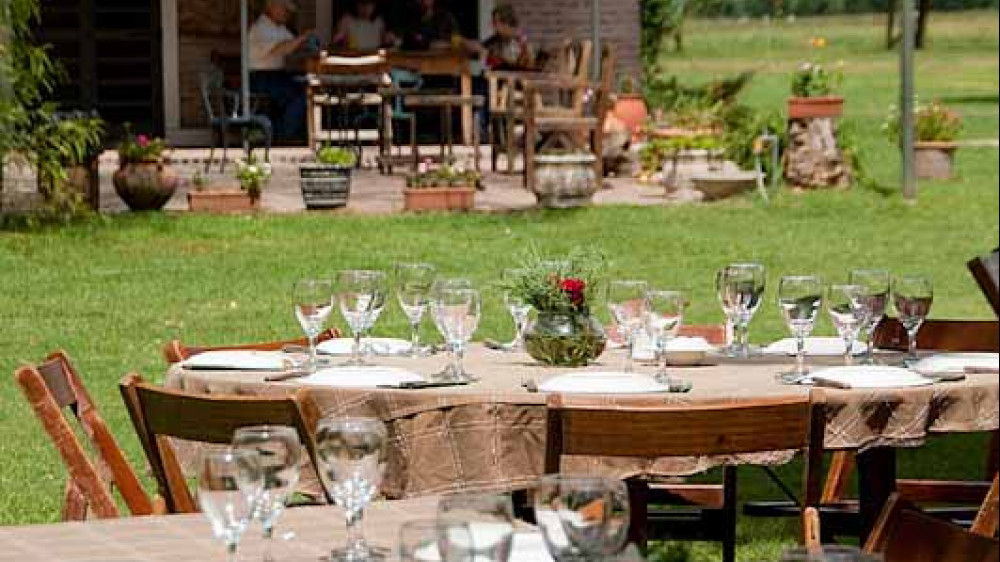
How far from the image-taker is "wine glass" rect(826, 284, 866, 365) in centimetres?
621

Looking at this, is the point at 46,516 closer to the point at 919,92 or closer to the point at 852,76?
the point at 919,92

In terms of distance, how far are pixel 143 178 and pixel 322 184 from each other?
136cm

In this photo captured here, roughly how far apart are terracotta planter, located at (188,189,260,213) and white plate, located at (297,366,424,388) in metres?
11.4

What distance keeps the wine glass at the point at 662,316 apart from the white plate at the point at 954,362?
661 millimetres

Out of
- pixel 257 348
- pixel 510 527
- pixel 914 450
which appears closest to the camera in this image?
pixel 510 527

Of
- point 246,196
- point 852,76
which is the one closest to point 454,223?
point 246,196

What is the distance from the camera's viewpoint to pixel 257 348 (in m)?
6.82

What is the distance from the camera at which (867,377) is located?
19.5 feet

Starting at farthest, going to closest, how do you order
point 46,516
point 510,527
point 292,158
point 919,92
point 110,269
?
point 919,92, point 292,158, point 110,269, point 46,516, point 510,527

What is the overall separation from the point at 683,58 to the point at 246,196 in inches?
1185

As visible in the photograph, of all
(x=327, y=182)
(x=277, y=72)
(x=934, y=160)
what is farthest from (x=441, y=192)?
(x=934, y=160)

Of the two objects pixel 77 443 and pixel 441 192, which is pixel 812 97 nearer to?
pixel 441 192

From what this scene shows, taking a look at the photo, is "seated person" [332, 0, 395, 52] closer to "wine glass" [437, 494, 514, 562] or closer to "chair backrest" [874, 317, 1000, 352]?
"chair backrest" [874, 317, 1000, 352]

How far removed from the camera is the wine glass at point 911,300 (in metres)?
6.36
